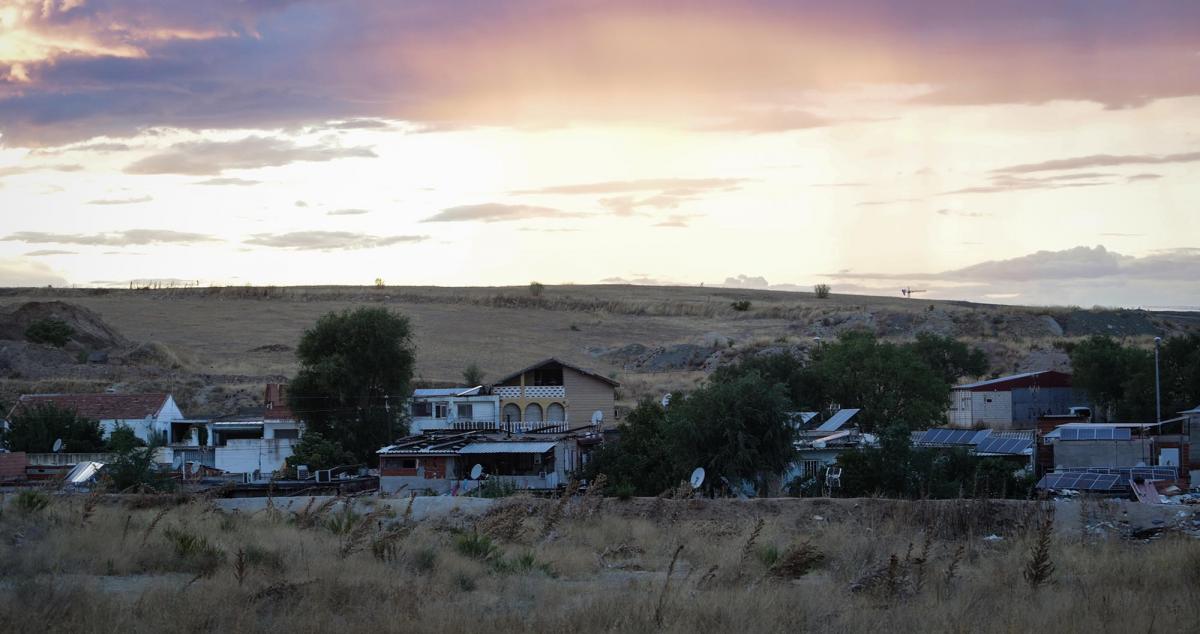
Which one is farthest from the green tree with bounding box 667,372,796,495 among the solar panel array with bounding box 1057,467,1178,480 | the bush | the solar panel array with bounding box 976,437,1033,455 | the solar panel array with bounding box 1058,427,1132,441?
the bush

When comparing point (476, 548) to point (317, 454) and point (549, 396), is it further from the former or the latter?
point (549, 396)

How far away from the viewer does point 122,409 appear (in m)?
57.1

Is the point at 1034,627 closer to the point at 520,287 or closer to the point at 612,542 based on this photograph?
the point at 612,542

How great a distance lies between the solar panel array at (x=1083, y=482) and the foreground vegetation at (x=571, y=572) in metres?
10.2

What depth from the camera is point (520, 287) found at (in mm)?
161125

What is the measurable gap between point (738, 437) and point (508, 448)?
992 cm

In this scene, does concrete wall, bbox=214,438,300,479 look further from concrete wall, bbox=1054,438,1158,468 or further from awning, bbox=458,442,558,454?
concrete wall, bbox=1054,438,1158,468

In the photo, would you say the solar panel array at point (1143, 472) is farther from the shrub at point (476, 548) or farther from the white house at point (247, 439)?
the white house at point (247, 439)

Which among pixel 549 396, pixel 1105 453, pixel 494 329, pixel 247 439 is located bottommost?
pixel 247 439

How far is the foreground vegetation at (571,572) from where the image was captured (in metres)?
12.8

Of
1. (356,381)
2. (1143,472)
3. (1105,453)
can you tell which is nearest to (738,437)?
(1143,472)

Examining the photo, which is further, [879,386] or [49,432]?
[879,386]

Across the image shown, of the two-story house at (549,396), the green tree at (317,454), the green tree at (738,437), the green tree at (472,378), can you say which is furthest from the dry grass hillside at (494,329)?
the green tree at (738,437)

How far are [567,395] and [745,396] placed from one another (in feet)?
68.1
